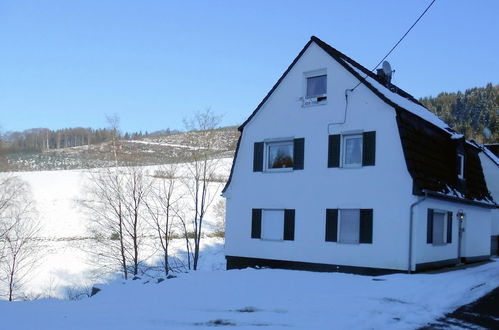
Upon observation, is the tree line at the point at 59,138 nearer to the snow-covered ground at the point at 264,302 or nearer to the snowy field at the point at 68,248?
the snowy field at the point at 68,248

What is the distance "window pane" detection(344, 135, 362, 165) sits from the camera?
16.4 m

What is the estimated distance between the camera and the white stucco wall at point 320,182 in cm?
1533

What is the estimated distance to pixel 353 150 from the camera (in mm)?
16594

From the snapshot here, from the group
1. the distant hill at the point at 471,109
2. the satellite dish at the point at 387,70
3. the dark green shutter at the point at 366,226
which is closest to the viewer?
the dark green shutter at the point at 366,226

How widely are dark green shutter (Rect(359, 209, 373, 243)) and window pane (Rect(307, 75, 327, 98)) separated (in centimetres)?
471

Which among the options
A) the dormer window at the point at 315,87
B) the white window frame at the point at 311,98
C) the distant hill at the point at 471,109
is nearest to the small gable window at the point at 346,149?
the white window frame at the point at 311,98

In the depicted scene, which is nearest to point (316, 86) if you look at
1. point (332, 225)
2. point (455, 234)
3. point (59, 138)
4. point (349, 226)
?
point (332, 225)

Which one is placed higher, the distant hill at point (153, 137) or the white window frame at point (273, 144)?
the distant hill at point (153, 137)

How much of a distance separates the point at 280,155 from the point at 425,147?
17.6ft

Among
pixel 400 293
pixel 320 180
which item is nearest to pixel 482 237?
pixel 320 180

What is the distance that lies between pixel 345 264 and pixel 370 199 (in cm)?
240

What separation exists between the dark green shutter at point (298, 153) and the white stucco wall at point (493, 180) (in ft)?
45.9

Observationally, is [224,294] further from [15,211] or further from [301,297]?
[15,211]

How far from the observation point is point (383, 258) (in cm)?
1525
